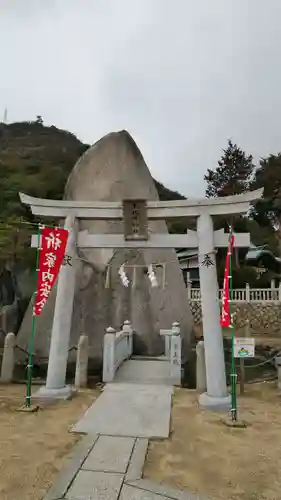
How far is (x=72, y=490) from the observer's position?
4.23 m

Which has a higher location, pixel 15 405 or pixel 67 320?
pixel 67 320

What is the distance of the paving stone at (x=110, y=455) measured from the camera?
4.81 metres

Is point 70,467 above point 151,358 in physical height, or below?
below

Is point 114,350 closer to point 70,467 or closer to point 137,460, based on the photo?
point 137,460

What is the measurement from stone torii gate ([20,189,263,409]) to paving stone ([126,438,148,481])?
8.87 ft

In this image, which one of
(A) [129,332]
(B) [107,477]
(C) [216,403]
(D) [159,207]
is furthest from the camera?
(A) [129,332]

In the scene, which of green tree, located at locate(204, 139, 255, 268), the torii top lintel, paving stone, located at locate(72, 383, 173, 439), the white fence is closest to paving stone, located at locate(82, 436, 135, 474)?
paving stone, located at locate(72, 383, 173, 439)

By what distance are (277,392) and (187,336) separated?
7.59m

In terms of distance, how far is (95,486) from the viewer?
428 cm

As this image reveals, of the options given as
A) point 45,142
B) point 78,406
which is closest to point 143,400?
point 78,406

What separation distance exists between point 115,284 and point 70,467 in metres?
11.9

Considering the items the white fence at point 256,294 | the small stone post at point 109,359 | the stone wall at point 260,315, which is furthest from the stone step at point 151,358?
the white fence at point 256,294

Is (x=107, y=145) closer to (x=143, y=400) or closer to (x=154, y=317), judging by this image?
(x=154, y=317)

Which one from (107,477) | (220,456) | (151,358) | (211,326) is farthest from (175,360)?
(107,477)
